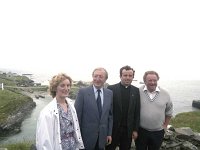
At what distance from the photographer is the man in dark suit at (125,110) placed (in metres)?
7.14

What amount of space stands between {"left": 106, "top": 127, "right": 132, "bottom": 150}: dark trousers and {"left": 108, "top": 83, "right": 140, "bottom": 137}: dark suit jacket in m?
0.11

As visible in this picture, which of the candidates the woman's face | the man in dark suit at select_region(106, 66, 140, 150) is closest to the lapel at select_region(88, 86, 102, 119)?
the man in dark suit at select_region(106, 66, 140, 150)

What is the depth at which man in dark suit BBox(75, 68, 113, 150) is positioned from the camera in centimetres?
656

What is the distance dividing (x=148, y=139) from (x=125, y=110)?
4.13ft

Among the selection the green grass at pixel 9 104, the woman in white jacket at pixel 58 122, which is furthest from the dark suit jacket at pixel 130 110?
the green grass at pixel 9 104

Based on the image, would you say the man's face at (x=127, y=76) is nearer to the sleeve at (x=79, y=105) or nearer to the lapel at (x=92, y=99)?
the lapel at (x=92, y=99)

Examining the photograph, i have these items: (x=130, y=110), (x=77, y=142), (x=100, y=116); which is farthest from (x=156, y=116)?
(x=77, y=142)

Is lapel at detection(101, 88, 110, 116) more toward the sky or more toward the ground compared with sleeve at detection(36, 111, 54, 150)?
more toward the sky

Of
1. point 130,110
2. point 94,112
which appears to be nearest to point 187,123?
point 130,110

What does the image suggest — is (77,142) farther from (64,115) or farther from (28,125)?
(28,125)

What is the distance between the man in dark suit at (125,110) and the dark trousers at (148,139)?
1.00 feet

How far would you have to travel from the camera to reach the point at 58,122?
5.25 metres

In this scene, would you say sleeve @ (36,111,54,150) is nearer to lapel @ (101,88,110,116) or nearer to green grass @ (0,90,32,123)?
lapel @ (101,88,110,116)

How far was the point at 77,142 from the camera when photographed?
19.0ft
